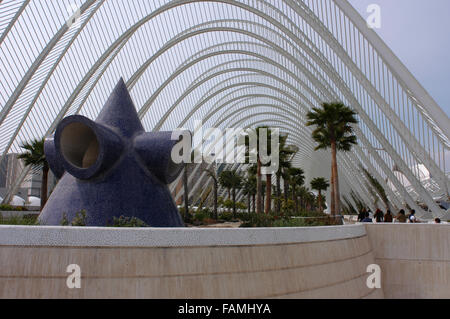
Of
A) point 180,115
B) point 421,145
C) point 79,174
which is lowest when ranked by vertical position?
point 79,174

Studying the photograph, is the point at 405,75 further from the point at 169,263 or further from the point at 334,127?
the point at 169,263

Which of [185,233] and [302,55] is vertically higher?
[302,55]

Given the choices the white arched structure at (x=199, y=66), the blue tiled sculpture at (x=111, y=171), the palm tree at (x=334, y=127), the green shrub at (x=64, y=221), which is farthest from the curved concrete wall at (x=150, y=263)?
the palm tree at (x=334, y=127)

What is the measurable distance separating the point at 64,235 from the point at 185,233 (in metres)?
2.42

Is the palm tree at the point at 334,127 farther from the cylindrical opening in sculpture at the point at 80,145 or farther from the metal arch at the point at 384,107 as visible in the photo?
the cylindrical opening in sculpture at the point at 80,145

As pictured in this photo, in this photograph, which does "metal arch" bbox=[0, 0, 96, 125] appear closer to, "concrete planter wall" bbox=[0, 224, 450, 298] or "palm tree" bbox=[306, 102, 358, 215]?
"palm tree" bbox=[306, 102, 358, 215]

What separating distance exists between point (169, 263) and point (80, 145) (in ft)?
25.4

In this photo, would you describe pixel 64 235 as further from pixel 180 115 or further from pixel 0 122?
pixel 180 115

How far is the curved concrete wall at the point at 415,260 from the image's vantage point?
14258mm

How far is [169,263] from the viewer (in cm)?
803

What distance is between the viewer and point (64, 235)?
311 inches

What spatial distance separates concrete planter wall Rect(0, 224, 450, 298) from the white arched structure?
12.6 metres

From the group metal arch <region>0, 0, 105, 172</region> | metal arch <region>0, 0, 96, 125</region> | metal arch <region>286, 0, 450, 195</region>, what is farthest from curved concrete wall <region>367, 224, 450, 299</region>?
metal arch <region>0, 0, 105, 172</region>
